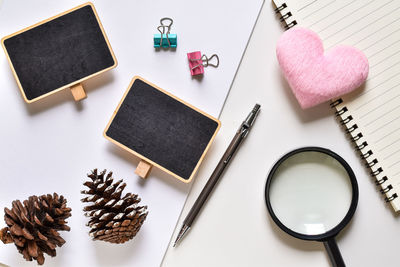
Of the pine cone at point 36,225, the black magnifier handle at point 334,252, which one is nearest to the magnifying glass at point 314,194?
the black magnifier handle at point 334,252

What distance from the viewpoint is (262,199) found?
2.69ft

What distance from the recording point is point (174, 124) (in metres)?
0.78

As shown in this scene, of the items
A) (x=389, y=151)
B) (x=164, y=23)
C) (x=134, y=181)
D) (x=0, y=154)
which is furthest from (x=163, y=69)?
(x=389, y=151)

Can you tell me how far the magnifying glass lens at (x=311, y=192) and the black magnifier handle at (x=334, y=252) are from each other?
0.02 m

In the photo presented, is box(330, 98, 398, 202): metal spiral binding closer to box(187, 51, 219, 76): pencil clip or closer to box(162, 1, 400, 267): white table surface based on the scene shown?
box(162, 1, 400, 267): white table surface

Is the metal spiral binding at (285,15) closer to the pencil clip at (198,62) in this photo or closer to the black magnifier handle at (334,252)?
the pencil clip at (198,62)

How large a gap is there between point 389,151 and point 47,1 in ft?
2.24

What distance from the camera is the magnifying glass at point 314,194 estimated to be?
2.56 feet

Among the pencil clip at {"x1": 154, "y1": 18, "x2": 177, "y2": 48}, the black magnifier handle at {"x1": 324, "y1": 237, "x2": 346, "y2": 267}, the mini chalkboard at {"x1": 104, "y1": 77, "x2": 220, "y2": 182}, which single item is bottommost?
the black magnifier handle at {"x1": 324, "y1": 237, "x2": 346, "y2": 267}

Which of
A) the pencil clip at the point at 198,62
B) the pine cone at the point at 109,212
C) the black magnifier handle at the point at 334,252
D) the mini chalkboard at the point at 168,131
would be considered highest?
the pencil clip at the point at 198,62

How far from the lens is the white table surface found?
2.67ft

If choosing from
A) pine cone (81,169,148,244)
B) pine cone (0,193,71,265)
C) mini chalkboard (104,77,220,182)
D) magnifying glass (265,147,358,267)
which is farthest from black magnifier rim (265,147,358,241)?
pine cone (0,193,71,265)

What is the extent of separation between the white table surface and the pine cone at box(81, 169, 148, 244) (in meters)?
0.11

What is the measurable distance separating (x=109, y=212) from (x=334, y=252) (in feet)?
1.34
